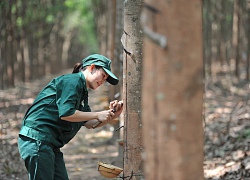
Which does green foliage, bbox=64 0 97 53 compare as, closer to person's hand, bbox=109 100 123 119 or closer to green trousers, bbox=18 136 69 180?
person's hand, bbox=109 100 123 119

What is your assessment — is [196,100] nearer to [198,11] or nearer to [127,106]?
[198,11]

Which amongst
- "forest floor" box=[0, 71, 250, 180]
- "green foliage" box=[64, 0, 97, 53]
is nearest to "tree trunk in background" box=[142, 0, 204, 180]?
"forest floor" box=[0, 71, 250, 180]

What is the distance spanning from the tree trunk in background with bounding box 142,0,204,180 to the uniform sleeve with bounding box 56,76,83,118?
4.67 ft

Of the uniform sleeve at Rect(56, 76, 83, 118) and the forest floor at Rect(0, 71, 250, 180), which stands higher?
the uniform sleeve at Rect(56, 76, 83, 118)

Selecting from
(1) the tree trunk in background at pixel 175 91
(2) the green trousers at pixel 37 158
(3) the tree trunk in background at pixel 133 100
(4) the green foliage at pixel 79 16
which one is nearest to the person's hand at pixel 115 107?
(3) the tree trunk in background at pixel 133 100

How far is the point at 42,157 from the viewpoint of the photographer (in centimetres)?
391

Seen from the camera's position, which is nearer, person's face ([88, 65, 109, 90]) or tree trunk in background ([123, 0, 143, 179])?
person's face ([88, 65, 109, 90])

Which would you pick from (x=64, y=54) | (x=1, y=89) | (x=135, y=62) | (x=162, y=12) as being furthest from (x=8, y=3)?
(x=64, y=54)

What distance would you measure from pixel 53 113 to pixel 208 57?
59.6 ft

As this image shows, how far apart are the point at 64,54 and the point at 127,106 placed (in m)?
40.9

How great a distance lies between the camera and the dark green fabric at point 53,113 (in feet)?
12.5

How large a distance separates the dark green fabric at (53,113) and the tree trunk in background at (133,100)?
1.36 feet

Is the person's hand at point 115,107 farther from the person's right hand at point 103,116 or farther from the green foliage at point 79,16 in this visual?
the green foliage at point 79,16

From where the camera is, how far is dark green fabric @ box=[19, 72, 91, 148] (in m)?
3.80
